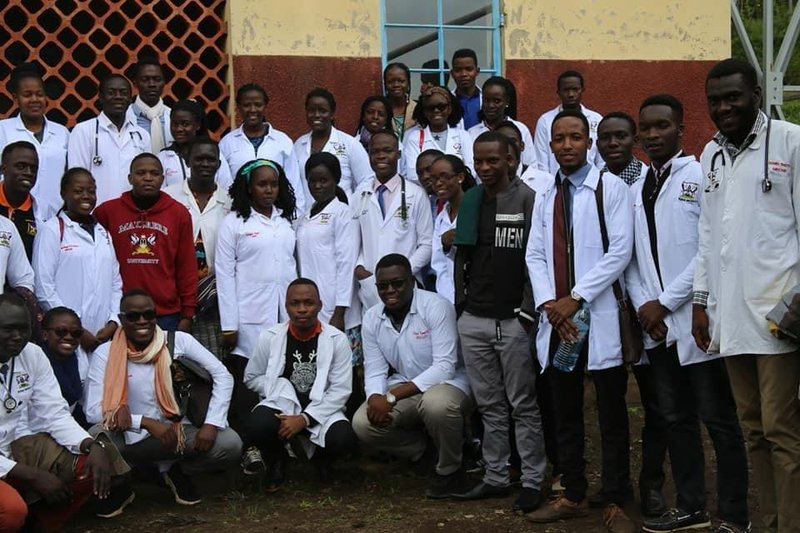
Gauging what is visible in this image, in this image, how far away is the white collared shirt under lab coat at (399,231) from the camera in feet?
21.7

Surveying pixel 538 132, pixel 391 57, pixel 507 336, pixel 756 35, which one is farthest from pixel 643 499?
pixel 756 35

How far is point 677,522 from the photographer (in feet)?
16.5

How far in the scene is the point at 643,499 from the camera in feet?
17.7

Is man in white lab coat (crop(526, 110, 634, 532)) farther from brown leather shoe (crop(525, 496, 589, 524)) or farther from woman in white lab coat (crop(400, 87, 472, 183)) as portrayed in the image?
woman in white lab coat (crop(400, 87, 472, 183))

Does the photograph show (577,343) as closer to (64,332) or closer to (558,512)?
(558,512)

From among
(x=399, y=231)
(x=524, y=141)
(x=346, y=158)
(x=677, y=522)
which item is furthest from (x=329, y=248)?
(x=677, y=522)

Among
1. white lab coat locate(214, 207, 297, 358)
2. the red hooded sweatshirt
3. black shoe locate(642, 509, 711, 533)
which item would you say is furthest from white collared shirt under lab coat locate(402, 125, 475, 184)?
black shoe locate(642, 509, 711, 533)

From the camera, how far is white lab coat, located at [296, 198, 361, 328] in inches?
263

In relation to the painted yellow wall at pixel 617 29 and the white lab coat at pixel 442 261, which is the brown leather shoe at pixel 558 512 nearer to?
the white lab coat at pixel 442 261

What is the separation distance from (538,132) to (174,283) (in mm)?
3157

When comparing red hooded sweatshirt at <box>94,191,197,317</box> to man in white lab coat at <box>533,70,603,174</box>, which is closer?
red hooded sweatshirt at <box>94,191,197,317</box>

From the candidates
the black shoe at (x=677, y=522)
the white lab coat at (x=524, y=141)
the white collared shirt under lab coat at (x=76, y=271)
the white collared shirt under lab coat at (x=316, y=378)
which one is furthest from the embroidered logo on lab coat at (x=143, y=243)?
the black shoe at (x=677, y=522)

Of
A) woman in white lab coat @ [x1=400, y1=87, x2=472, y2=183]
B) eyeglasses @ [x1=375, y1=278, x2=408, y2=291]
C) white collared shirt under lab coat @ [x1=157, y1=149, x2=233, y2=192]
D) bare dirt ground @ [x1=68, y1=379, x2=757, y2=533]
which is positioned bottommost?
bare dirt ground @ [x1=68, y1=379, x2=757, y2=533]

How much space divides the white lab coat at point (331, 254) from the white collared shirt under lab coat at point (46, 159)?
159 centimetres
